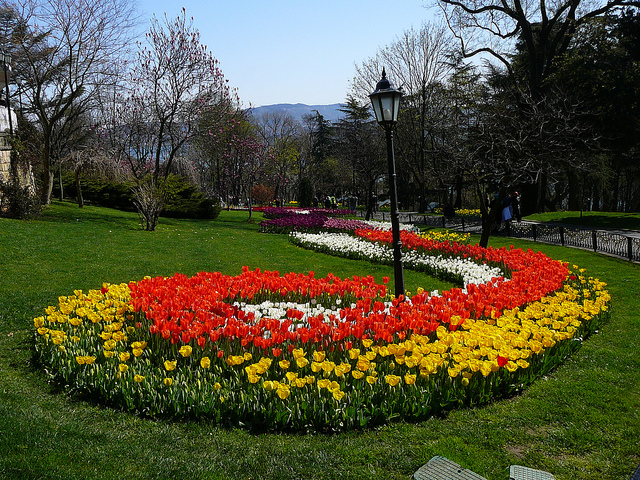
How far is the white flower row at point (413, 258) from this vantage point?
32.9 feet

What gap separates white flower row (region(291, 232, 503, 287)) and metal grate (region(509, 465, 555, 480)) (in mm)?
4876

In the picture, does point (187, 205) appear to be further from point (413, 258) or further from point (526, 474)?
point (526, 474)

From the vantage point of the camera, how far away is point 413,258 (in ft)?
40.4

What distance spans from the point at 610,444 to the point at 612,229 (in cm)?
2026

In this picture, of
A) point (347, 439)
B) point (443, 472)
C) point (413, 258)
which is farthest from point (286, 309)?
point (413, 258)

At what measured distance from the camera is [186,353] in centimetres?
449

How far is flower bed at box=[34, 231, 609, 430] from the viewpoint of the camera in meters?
4.09

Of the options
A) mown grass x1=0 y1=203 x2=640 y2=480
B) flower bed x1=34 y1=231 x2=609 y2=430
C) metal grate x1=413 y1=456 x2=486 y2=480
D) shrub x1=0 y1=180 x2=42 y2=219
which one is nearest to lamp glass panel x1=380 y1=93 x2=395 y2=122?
flower bed x1=34 y1=231 x2=609 y2=430

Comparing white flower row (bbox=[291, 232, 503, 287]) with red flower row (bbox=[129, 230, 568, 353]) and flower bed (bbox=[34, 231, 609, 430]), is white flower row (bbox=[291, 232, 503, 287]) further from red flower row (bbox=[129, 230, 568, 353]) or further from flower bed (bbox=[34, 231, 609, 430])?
flower bed (bbox=[34, 231, 609, 430])

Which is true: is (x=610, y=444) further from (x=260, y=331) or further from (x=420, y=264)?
(x=420, y=264)

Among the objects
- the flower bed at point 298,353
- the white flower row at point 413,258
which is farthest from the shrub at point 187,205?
the flower bed at point 298,353

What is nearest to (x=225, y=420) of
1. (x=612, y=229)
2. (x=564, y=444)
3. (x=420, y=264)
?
(x=564, y=444)

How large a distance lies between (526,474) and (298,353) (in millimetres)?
2001

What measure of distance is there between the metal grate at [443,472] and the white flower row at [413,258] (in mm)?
4969
